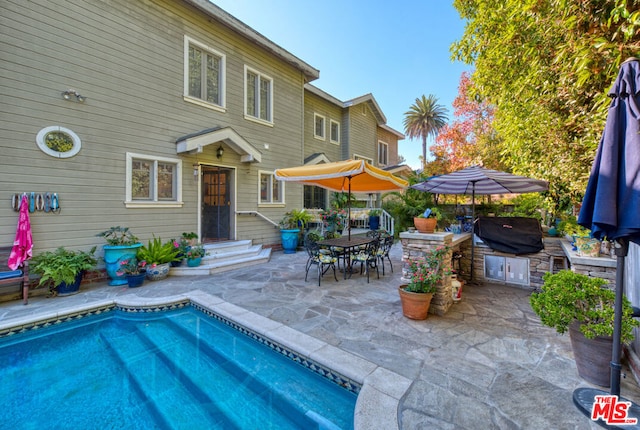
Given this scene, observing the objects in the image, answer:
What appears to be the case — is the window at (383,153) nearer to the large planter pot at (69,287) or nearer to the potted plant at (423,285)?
the potted plant at (423,285)

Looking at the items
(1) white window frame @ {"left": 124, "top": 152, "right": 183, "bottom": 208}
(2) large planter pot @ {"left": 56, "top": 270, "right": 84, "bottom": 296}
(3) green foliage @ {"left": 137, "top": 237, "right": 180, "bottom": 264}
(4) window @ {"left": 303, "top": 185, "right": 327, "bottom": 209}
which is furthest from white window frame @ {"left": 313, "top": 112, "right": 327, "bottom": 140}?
(2) large planter pot @ {"left": 56, "top": 270, "right": 84, "bottom": 296}

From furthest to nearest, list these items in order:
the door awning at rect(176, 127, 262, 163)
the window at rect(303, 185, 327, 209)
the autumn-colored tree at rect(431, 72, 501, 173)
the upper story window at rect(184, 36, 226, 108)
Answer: the autumn-colored tree at rect(431, 72, 501, 173) < the window at rect(303, 185, 327, 209) < the upper story window at rect(184, 36, 226, 108) < the door awning at rect(176, 127, 262, 163)

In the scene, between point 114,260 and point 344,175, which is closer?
point 344,175

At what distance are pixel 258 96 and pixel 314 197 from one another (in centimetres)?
533

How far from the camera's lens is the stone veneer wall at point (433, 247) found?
13.2ft

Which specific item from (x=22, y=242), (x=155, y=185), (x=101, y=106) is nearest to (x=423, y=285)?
(x=155, y=185)

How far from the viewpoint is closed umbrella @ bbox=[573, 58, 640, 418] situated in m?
1.91

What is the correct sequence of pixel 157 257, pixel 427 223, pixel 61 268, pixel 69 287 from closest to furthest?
1. pixel 427 223
2. pixel 61 268
3. pixel 69 287
4. pixel 157 257

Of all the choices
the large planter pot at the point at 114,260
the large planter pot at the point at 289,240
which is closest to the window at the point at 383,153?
the large planter pot at the point at 289,240

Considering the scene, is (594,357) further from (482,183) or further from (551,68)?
(482,183)

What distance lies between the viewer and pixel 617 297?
7.08 feet

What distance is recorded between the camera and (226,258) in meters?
7.62

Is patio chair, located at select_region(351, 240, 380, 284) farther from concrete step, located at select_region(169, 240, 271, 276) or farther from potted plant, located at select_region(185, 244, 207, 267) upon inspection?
potted plant, located at select_region(185, 244, 207, 267)

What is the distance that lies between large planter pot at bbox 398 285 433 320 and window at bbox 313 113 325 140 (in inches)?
409
